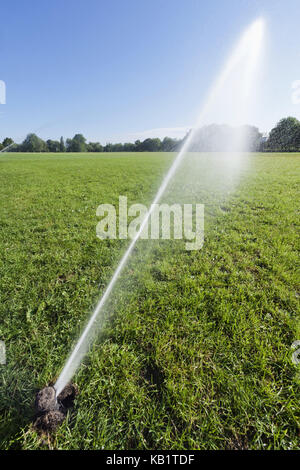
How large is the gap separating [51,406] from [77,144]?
3640cm

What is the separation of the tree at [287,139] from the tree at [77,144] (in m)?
30.3

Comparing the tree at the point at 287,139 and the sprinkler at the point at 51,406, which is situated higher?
the tree at the point at 287,139

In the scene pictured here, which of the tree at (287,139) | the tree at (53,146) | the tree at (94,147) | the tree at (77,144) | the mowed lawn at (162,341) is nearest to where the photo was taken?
the mowed lawn at (162,341)

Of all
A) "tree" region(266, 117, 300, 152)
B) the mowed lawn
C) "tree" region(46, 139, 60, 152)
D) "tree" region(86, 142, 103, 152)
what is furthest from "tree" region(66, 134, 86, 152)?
the mowed lawn

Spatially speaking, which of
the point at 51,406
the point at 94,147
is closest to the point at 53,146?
the point at 94,147

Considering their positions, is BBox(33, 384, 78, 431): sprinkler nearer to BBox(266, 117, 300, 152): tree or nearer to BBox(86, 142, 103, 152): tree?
BBox(266, 117, 300, 152): tree

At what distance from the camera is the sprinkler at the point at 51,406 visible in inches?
58.6

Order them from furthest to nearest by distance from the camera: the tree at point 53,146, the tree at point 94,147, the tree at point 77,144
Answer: the tree at point 94,147
the tree at point 53,146
the tree at point 77,144

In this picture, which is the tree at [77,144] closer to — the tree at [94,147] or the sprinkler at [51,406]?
the tree at [94,147]

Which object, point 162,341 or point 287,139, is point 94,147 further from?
point 162,341

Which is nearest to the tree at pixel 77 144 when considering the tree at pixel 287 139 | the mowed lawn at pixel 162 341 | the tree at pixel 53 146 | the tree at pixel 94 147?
the tree at pixel 53 146

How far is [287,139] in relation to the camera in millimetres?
36438

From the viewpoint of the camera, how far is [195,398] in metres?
1.61

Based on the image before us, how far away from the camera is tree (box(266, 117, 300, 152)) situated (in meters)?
32.9
